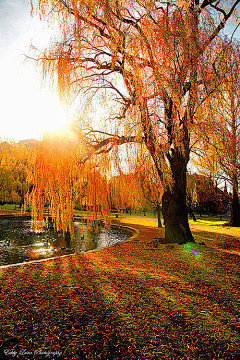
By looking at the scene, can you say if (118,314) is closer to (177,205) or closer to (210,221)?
(177,205)

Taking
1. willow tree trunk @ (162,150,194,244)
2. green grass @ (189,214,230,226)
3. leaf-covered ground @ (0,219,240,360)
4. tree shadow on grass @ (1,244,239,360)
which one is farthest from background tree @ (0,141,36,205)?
tree shadow on grass @ (1,244,239,360)

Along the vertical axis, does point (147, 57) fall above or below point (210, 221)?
above

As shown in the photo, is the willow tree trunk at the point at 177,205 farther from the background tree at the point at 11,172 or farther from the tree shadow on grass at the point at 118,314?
the background tree at the point at 11,172

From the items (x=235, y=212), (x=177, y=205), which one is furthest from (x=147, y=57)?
(x=235, y=212)

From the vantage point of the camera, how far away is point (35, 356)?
1.72 m

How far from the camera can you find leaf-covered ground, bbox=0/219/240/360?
1.81 metres

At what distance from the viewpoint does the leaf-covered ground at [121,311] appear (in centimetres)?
181

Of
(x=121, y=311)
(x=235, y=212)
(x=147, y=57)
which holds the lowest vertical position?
(x=121, y=311)

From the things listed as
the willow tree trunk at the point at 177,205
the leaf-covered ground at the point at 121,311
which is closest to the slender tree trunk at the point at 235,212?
the willow tree trunk at the point at 177,205

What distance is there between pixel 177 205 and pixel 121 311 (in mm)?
4143

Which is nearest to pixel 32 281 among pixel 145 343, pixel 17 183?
pixel 145 343

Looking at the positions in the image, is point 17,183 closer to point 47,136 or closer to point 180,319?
point 47,136

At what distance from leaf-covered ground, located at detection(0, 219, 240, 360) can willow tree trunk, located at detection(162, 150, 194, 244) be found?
186 cm

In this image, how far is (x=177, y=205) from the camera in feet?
20.3
